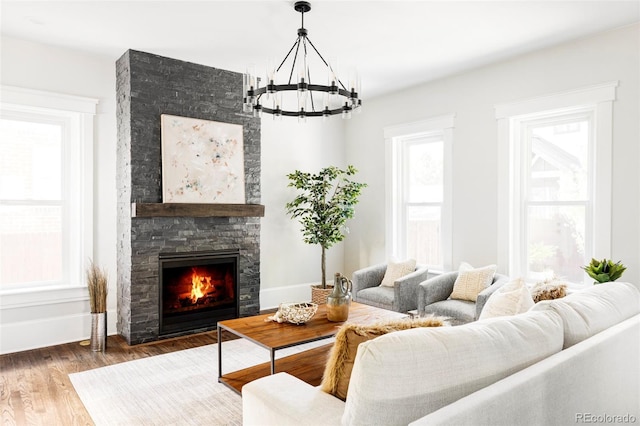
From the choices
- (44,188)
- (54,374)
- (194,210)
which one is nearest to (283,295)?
(194,210)

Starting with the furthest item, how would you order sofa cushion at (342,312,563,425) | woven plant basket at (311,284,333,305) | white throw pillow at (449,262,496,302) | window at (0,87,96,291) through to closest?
1. woven plant basket at (311,284,333,305)
2. white throw pillow at (449,262,496,302)
3. window at (0,87,96,291)
4. sofa cushion at (342,312,563,425)

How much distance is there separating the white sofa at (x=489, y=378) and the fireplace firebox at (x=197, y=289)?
2862 millimetres

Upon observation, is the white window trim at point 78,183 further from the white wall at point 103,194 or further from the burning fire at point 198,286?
the burning fire at point 198,286

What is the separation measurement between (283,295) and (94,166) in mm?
2691

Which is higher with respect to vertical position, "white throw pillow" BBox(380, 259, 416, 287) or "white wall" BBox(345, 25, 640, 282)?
"white wall" BBox(345, 25, 640, 282)

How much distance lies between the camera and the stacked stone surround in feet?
13.5

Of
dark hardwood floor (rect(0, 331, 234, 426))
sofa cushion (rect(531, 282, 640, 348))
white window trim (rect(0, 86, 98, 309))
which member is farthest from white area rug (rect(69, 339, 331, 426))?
sofa cushion (rect(531, 282, 640, 348))

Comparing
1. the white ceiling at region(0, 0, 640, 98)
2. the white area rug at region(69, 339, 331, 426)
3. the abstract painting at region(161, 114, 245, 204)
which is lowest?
the white area rug at region(69, 339, 331, 426)

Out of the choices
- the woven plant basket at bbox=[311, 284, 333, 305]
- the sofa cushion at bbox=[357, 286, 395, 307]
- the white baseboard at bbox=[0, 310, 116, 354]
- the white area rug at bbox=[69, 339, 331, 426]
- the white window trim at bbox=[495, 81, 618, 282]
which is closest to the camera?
the white area rug at bbox=[69, 339, 331, 426]

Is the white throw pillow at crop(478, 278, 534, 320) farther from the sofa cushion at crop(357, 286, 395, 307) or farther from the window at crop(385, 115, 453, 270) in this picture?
the window at crop(385, 115, 453, 270)

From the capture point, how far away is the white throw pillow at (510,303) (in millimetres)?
2330

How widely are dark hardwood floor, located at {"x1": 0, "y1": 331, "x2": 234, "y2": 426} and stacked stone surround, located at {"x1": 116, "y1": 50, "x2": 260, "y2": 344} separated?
26cm

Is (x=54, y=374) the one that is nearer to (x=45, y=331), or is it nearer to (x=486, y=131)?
(x=45, y=331)

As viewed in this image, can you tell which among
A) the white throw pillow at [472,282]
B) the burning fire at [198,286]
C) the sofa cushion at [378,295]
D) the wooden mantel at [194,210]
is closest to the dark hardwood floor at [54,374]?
the burning fire at [198,286]
